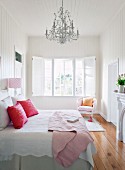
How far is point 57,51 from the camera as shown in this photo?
7125 millimetres

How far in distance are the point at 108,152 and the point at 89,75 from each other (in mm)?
4158

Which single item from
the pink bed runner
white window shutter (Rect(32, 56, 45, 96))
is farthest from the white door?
the pink bed runner

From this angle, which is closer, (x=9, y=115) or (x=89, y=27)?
(x=9, y=115)

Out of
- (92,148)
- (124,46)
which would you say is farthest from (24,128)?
(124,46)

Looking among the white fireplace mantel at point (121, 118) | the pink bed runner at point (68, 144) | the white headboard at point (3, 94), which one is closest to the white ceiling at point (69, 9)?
the white headboard at point (3, 94)

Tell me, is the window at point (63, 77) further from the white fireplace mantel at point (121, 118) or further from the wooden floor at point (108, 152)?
the white fireplace mantel at point (121, 118)

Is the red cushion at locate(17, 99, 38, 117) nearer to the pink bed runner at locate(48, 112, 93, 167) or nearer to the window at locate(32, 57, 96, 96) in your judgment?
the pink bed runner at locate(48, 112, 93, 167)

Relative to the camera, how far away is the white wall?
7098mm

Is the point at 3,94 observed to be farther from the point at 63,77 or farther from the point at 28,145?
the point at 63,77

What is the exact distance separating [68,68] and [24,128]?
474 cm

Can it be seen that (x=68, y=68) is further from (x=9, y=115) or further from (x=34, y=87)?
(x=9, y=115)

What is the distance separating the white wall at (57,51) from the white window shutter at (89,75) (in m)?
0.21

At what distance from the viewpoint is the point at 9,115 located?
9.54ft

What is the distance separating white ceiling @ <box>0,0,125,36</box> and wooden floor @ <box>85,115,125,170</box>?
127 inches
